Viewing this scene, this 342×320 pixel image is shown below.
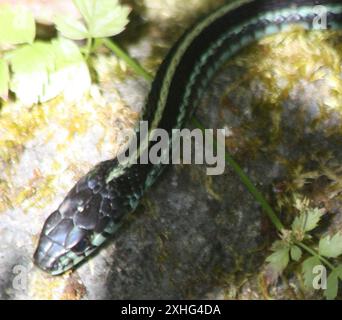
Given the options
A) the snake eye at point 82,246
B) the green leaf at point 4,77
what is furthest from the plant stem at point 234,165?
the snake eye at point 82,246

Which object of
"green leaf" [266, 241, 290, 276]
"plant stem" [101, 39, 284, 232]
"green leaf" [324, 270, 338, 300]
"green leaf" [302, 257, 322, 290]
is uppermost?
"plant stem" [101, 39, 284, 232]

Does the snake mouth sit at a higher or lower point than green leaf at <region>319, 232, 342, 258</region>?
higher

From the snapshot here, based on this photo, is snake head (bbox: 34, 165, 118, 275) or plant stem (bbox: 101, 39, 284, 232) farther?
plant stem (bbox: 101, 39, 284, 232)

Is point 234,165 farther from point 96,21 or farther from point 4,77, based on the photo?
point 4,77

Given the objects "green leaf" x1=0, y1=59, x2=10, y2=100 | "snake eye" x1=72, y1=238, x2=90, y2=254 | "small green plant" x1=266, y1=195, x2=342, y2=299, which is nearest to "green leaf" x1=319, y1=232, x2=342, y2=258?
"small green plant" x1=266, y1=195, x2=342, y2=299

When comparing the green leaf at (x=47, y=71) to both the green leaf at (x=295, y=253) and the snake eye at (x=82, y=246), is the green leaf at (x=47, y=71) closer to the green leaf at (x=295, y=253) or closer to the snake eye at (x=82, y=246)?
the snake eye at (x=82, y=246)

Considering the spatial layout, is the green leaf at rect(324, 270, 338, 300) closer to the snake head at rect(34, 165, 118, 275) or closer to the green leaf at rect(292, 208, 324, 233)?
the green leaf at rect(292, 208, 324, 233)
